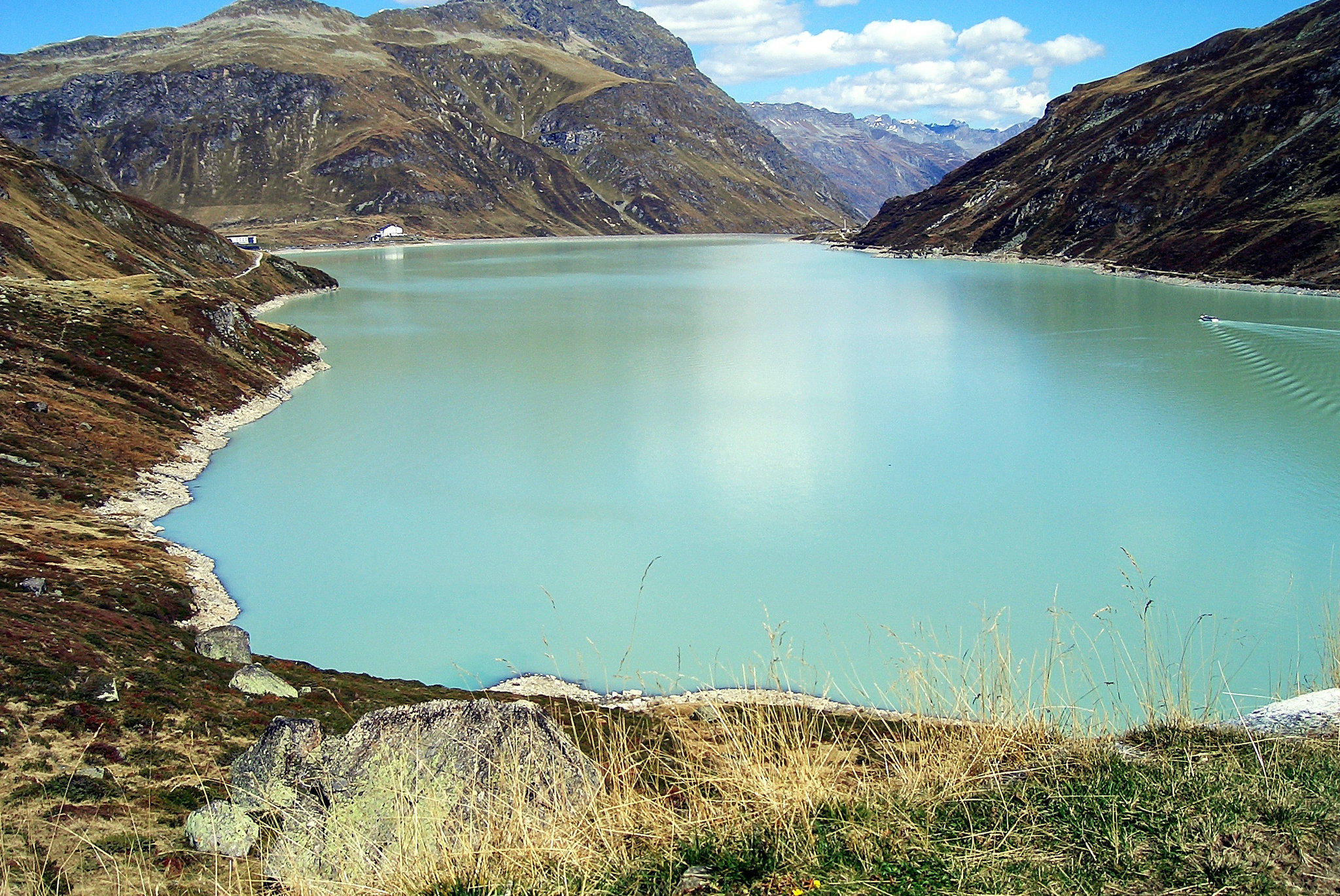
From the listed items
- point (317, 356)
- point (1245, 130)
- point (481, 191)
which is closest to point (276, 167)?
point (481, 191)

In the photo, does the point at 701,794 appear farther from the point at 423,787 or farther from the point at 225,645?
the point at 225,645

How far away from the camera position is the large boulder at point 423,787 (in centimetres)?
370

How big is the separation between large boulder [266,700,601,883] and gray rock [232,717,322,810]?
14 cm

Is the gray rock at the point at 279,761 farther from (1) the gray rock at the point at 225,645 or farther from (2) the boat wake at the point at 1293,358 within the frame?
(2) the boat wake at the point at 1293,358

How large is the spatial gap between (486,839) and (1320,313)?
6357cm

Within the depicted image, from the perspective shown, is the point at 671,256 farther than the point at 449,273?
Yes

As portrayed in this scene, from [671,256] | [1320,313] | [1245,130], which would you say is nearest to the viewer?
[1320,313]

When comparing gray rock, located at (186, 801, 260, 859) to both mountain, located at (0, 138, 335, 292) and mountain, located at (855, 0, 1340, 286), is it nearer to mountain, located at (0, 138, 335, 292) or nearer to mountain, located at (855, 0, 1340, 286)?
mountain, located at (0, 138, 335, 292)

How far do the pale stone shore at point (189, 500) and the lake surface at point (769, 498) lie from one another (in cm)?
54

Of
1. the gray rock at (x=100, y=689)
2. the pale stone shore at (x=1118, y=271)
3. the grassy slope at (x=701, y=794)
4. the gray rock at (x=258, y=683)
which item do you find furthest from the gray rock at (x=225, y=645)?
the pale stone shore at (x=1118, y=271)

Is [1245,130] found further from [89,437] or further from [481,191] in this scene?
[481,191]

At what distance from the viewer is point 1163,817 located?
3305 millimetres

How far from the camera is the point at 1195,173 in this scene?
273ft

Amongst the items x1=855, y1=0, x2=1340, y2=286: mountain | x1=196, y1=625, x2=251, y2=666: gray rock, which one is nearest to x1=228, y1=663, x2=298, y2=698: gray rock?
x1=196, y1=625, x2=251, y2=666: gray rock
